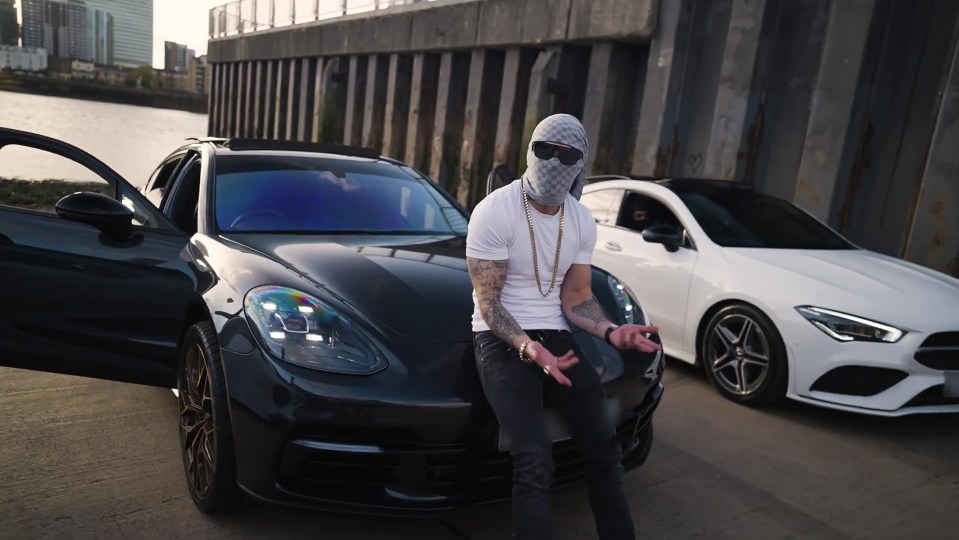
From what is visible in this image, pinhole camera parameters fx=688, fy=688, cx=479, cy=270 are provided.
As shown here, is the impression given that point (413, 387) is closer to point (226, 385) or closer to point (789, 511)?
point (226, 385)

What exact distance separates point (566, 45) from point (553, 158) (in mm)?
8527

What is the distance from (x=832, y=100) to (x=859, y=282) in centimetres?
396

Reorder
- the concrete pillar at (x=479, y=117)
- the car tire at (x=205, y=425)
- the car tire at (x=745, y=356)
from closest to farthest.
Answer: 1. the car tire at (x=205, y=425)
2. the car tire at (x=745, y=356)
3. the concrete pillar at (x=479, y=117)

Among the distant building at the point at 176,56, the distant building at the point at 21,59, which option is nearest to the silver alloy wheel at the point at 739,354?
the distant building at the point at 21,59

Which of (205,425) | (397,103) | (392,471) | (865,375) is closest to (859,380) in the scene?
(865,375)

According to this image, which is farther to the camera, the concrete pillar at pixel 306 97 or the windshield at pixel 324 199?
the concrete pillar at pixel 306 97

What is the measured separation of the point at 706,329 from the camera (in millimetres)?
4590

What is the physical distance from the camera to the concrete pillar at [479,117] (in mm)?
11641

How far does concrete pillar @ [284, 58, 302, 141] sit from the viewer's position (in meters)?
18.6

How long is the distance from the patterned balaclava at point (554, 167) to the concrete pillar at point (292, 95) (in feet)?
57.3

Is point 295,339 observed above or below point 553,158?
below

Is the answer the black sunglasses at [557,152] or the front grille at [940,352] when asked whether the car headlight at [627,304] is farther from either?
the front grille at [940,352]

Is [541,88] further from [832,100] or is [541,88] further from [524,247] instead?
[524,247]

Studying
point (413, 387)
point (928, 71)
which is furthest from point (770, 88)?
point (413, 387)
